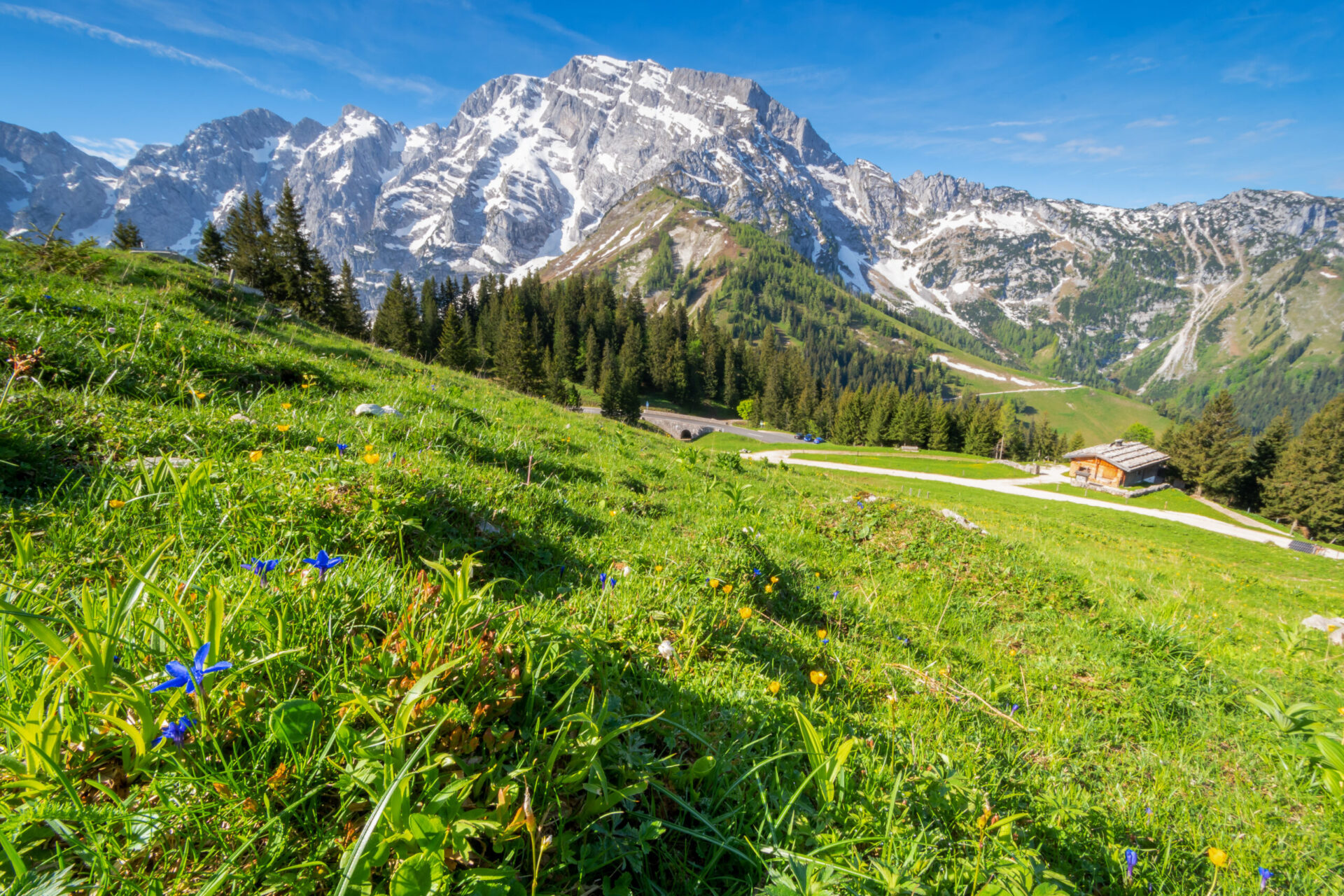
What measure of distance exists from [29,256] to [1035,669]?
16.5m

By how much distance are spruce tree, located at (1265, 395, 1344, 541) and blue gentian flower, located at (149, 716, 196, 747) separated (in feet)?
273

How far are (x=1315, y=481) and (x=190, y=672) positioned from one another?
87215 mm

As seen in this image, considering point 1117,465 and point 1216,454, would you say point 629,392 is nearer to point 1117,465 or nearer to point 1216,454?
point 1117,465

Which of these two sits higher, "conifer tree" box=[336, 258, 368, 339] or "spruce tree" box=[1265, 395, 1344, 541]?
"conifer tree" box=[336, 258, 368, 339]

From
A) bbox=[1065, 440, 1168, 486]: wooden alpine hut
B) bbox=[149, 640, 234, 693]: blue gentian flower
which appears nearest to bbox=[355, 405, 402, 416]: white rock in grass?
bbox=[149, 640, 234, 693]: blue gentian flower

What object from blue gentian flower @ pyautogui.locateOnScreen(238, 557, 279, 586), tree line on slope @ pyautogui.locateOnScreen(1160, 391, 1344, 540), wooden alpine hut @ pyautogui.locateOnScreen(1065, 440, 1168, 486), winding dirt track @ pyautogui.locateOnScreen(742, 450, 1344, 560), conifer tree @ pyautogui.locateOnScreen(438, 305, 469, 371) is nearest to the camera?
blue gentian flower @ pyautogui.locateOnScreen(238, 557, 279, 586)

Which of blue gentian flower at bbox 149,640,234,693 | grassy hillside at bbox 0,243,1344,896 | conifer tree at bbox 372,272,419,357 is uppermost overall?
conifer tree at bbox 372,272,419,357

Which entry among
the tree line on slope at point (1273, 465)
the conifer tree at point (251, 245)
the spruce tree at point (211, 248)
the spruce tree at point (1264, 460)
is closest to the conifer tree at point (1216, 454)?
the tree line on slope at point (1273, 465)

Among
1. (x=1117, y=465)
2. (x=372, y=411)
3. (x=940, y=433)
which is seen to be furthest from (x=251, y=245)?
(x=1117, y=465)

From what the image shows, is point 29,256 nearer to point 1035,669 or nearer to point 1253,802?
point 1035,669

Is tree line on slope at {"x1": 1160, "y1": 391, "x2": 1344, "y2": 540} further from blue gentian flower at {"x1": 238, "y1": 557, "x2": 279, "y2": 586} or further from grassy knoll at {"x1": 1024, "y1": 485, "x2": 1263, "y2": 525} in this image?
blue gentian flower at {"x1": 238, "y1": 557, "x2": 279, "y2": 586}

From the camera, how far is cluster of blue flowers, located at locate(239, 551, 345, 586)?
7.16ft

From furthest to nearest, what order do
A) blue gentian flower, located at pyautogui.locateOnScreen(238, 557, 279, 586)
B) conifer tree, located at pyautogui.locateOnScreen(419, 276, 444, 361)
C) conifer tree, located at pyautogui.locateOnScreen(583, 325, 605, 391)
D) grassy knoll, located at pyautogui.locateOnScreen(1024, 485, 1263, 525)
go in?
conifer tree, located at pyautogui.locateOnScreen(583, 325, 605, 391) → conifer tree, located at pyautogui.locateOnScreen(419, 276, 444, 361) → grassy knoll, located at pyautogui.locateOnScreen(1024, 485, 1263, 525) → blue gentian flower, located at pyautogui.locateOnScreen(238, 557, 279, 586)

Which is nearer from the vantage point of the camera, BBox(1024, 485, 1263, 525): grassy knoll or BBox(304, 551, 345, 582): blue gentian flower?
BBox(304, 551, 345, 582): blue gentian flower
